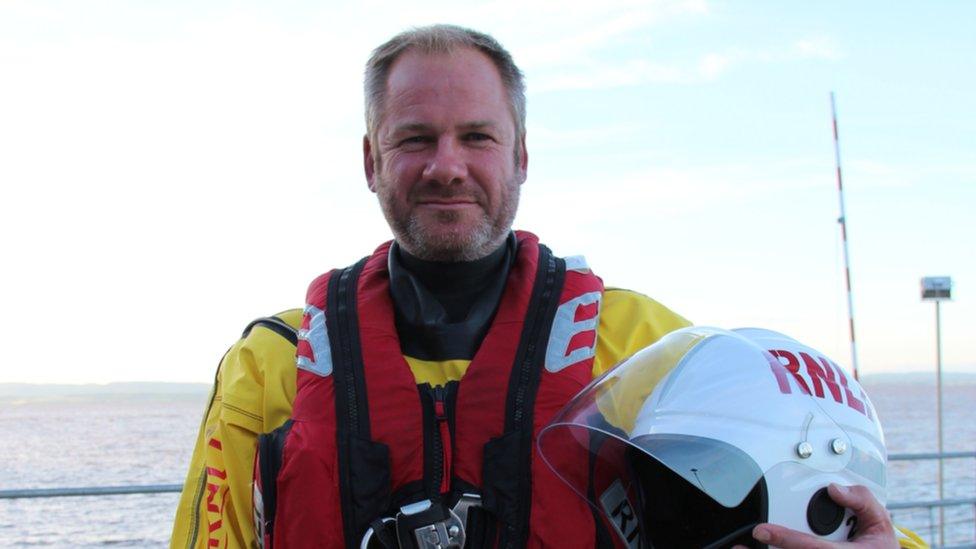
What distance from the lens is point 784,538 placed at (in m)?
1.44

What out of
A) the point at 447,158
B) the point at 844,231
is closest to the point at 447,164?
the point at 447,158

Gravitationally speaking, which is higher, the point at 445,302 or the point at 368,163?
the point at 368,163

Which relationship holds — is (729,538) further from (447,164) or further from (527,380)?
(447,164)

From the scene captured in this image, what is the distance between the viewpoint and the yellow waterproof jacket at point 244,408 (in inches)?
74.3

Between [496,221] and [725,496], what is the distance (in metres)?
0.73

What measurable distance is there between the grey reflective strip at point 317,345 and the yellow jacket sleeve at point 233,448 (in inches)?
3.1

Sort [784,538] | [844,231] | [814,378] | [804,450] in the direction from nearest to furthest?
[784,538] < [804,450] < [814,378] < [844,231]

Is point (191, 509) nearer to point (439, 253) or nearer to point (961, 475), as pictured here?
point (439, 253)

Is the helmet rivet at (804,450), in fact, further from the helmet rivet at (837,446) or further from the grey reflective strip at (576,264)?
the grey reflective strip at (576,264)

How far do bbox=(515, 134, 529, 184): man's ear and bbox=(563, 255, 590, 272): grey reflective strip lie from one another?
21 cm

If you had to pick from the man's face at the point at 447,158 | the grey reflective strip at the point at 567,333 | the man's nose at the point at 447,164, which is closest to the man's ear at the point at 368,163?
the man's face at the point at 447,158

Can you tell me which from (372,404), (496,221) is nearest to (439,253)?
(496,221)

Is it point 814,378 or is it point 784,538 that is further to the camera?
point 814,378

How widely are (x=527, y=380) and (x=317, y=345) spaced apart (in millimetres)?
446
